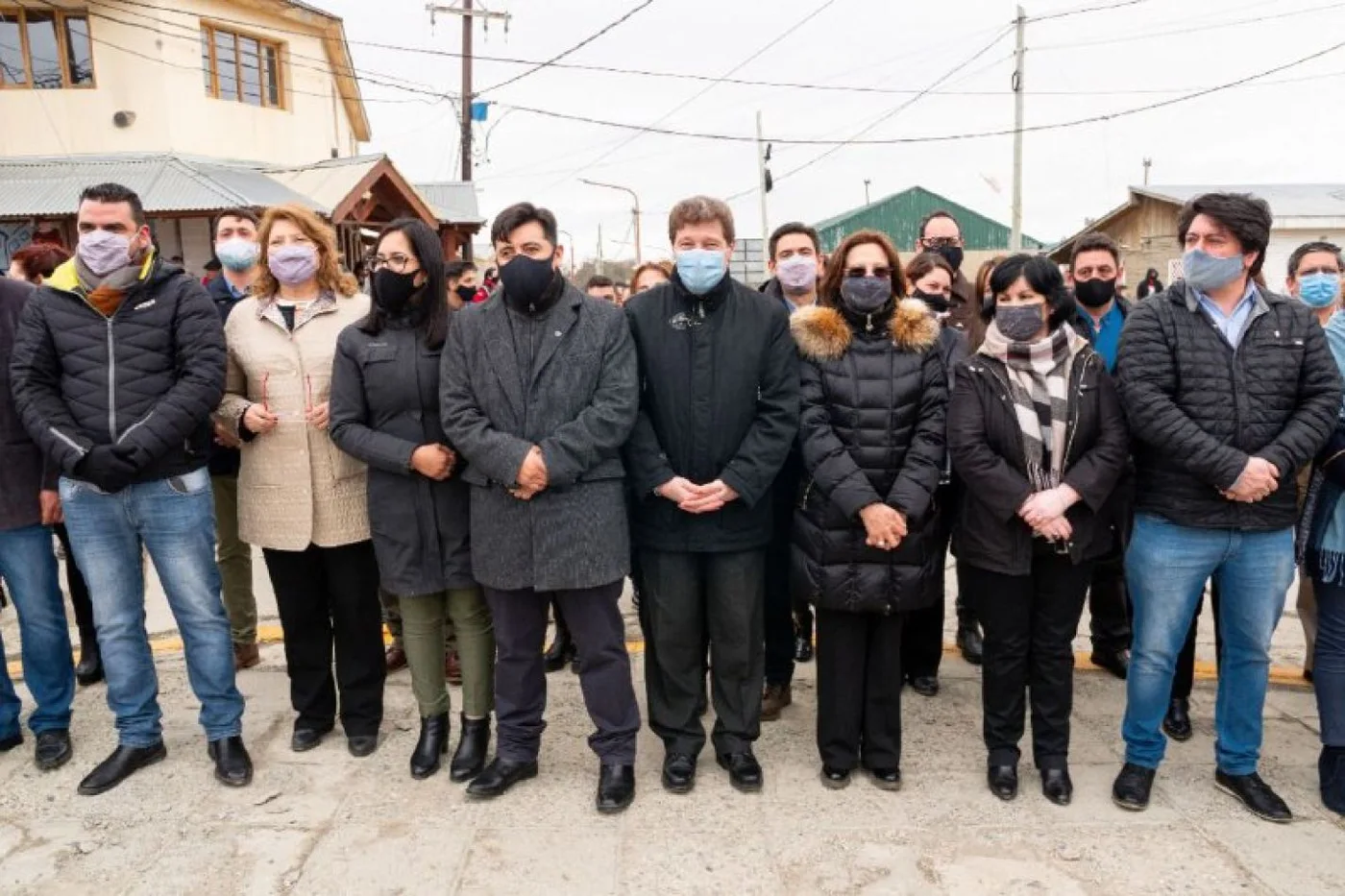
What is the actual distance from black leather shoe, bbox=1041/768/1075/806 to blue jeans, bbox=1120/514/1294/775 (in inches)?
10.4

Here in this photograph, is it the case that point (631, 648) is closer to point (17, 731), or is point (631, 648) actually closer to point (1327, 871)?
point (17, 731)

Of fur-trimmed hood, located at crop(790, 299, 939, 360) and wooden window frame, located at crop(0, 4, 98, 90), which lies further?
wooden window frame, located at crop(0, 4, 98, 90)

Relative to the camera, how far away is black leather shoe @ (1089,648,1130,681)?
4595 millimetres

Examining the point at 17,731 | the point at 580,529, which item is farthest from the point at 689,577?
the point at 17,731

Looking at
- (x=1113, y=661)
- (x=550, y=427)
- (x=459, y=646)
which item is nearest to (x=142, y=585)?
(x=459, y=646)

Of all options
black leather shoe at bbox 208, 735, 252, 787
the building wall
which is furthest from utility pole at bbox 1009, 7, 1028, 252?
black leather shoe at bbox 208, 735, 252, 787

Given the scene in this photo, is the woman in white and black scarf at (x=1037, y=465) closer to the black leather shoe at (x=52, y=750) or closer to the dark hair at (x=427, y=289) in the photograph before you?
the dark hair at (x=427, y=289)

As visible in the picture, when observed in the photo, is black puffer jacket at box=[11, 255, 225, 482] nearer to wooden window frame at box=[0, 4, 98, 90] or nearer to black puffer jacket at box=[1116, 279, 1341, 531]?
A: black puffer jacket at box=[1116, 279, 1341, 531]

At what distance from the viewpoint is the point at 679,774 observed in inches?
138

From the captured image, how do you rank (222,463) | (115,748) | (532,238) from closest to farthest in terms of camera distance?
(532,238)
(115,748)
(222,463)

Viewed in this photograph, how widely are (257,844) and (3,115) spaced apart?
16.8 metres

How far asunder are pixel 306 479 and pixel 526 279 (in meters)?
1.23

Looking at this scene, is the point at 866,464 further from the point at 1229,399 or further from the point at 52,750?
the point at 52,750

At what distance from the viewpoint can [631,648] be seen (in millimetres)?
5133
